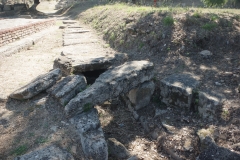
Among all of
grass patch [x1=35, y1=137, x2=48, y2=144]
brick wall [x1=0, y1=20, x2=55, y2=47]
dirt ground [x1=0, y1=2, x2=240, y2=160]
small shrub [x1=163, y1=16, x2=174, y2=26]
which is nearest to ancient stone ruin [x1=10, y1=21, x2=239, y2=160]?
dirt ground [x1=0, y1=2, x2=240, y2=160]

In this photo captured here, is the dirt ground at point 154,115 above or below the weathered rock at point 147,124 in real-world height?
above

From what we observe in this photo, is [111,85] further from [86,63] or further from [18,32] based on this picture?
[18,32]

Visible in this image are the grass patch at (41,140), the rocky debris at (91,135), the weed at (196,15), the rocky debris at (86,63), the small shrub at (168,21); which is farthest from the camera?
the weed at (196,15)

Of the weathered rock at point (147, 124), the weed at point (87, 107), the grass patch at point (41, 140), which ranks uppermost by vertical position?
the weed at point (87, 107)

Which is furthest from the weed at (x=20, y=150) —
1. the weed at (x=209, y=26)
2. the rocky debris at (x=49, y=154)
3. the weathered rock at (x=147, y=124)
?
the weed at (x=209, y=26)

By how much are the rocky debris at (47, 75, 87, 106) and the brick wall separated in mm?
4303

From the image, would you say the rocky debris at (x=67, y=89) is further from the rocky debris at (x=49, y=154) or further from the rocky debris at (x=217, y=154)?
the rocky debris at (x=217, y=154)

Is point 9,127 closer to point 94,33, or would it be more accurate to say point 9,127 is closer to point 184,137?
point 184,137

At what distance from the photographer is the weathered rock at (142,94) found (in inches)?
164

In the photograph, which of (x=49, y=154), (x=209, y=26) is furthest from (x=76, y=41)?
(x=49, y=154)

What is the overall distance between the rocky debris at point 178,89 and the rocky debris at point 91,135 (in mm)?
1510

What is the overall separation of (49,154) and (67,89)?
125 cm

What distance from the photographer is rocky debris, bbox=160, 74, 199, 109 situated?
3951 millimetres

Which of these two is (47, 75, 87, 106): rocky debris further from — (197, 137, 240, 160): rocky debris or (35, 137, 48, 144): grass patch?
(197, 137, 240, 160): rocky debris
